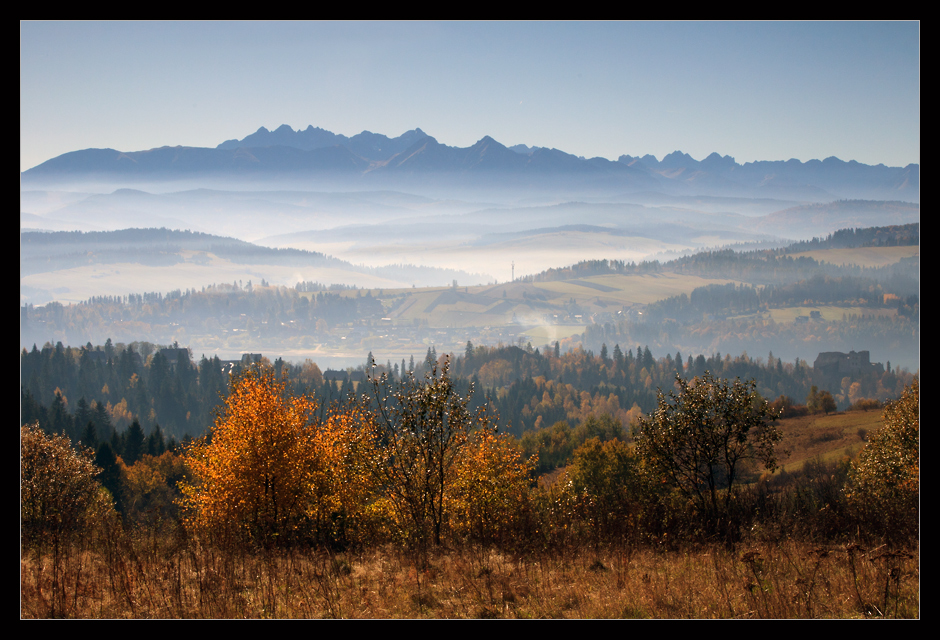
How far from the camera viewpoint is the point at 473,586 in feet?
32.6

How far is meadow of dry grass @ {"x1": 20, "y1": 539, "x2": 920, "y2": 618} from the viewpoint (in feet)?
29.6

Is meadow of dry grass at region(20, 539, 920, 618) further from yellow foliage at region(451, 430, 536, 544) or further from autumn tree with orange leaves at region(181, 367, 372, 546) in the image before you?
autumn tree with orange leaves at region(181, 367, 372, 546)

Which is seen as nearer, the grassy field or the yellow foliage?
the yellow foliage

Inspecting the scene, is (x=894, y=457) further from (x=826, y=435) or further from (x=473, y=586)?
(x=826, y=435)

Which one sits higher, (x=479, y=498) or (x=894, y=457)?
(x=479, y=498)

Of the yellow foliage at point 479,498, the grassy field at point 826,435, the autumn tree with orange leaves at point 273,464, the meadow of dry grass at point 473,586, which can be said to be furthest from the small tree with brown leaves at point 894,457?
the grassy field at point 826,435

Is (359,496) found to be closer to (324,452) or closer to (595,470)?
(324,452)

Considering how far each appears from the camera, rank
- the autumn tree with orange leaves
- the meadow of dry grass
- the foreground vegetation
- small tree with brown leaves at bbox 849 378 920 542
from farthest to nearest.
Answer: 1. small tree with brown leaves at bbox 849 378 920 542
2. the autumn tree with orange leaves
3. the foreground vegetation
4. the meadow of dry grass

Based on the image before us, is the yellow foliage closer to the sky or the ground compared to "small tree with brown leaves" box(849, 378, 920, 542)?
closer to the sky

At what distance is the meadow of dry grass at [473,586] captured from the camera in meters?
9.02

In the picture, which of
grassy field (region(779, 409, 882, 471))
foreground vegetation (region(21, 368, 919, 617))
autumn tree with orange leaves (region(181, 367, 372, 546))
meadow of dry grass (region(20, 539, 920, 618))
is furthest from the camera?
grassy field (region(779, 409, 882, 471))

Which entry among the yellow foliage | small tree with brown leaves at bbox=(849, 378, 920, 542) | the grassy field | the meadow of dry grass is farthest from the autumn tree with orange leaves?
the grassy field

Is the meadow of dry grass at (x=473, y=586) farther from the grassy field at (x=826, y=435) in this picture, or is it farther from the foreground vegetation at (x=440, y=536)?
the grassy field at (x=826, y=435)

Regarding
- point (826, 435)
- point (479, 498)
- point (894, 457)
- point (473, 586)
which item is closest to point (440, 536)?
point (479, 498)
